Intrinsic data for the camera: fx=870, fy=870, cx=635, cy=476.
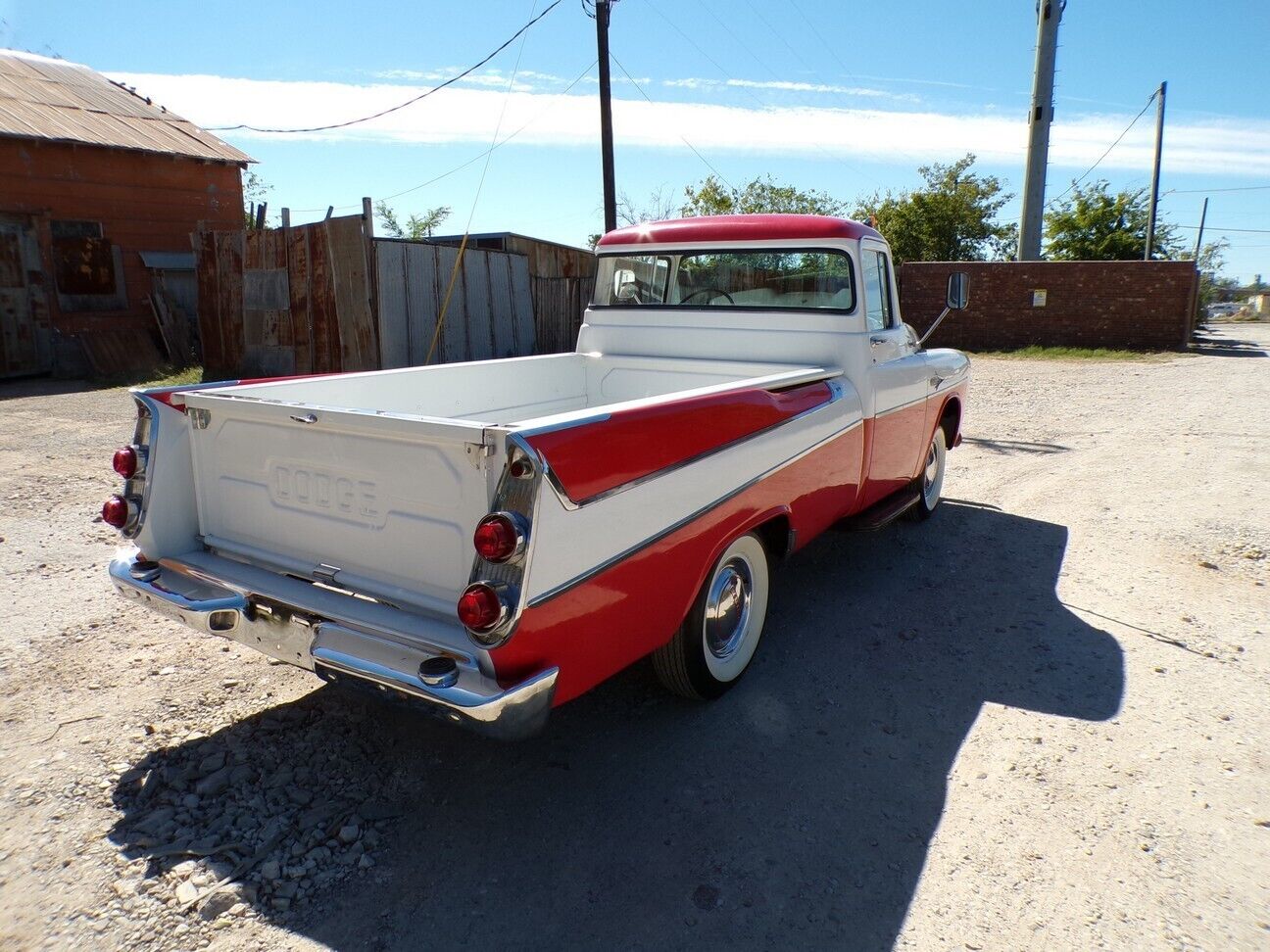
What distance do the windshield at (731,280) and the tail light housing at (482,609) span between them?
314 centimetres

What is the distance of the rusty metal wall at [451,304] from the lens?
37.8ft

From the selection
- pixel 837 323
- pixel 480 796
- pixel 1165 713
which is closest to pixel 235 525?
pixel 480 796

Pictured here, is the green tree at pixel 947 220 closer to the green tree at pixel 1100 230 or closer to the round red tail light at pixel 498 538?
the green tree at pixel 1100 230

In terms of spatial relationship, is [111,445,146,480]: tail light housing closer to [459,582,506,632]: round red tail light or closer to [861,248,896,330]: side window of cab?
[459,582,506,632]: round red tail light

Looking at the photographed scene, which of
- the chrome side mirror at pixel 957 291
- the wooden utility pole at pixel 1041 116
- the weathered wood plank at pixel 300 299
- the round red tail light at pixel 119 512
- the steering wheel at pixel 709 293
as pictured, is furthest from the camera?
the wooden utility pole at pixel 1041 116

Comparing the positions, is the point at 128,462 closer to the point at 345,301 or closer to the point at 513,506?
the point at 513,506

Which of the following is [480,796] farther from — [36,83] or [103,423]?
[36,83]

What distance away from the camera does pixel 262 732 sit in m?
3.34

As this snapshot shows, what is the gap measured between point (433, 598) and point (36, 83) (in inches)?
747

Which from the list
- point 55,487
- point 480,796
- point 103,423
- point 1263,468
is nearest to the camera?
point 480,796

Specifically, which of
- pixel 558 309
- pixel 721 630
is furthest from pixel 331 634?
pixel 558 309

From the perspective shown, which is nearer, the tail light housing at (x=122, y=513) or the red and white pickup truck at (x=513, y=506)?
the red and white pickup truck at (x=513, y=506)

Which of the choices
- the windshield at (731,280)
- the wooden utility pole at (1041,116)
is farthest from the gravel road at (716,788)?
the wooden utility pole at (1041,116)

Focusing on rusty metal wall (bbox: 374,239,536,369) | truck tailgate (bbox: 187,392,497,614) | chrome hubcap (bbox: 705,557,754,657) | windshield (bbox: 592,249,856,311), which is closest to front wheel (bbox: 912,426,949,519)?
windshield (bbox: 592,249,856,311)
